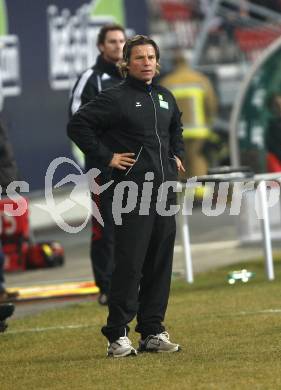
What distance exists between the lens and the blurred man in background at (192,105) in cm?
2558

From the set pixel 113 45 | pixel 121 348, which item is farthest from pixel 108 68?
pixel 121 348

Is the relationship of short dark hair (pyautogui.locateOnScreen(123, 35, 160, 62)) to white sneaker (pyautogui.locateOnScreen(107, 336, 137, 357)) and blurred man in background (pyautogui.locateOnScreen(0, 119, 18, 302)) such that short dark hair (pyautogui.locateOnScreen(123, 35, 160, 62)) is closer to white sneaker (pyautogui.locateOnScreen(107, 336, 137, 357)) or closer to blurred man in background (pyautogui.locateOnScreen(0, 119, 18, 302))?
white sneaker (pyautogui.locateOnScreen(107, 336, 137, 357))

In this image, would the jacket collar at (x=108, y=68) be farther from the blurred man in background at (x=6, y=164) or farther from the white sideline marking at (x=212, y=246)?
the white sideline marking at (x=212, y=246)

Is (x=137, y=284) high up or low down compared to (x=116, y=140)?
down

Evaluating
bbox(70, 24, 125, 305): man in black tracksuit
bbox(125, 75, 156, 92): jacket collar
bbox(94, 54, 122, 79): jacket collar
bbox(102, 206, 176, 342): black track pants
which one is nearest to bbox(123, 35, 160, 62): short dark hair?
bbox(125, 75, 156, 92): jacket collar

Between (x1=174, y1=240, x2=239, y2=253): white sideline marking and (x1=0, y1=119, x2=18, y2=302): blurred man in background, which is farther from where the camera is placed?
(x1=174, y1=240, x2=239, y2=253): white sideline marking

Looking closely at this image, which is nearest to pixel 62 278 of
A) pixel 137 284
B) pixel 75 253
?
pixel 75 253

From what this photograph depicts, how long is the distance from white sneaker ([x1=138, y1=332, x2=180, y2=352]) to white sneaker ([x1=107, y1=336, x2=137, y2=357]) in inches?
4.8

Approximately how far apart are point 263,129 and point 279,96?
80 centimetres

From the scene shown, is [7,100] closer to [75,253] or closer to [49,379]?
[75,253]

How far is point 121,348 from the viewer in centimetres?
895

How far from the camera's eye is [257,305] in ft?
38.4

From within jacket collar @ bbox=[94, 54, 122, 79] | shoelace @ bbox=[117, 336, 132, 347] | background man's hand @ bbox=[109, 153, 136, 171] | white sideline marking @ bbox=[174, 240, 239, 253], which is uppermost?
background man's hand @ bbox=[109, 153, 136, 171]

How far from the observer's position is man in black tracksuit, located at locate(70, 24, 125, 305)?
12055 mm
